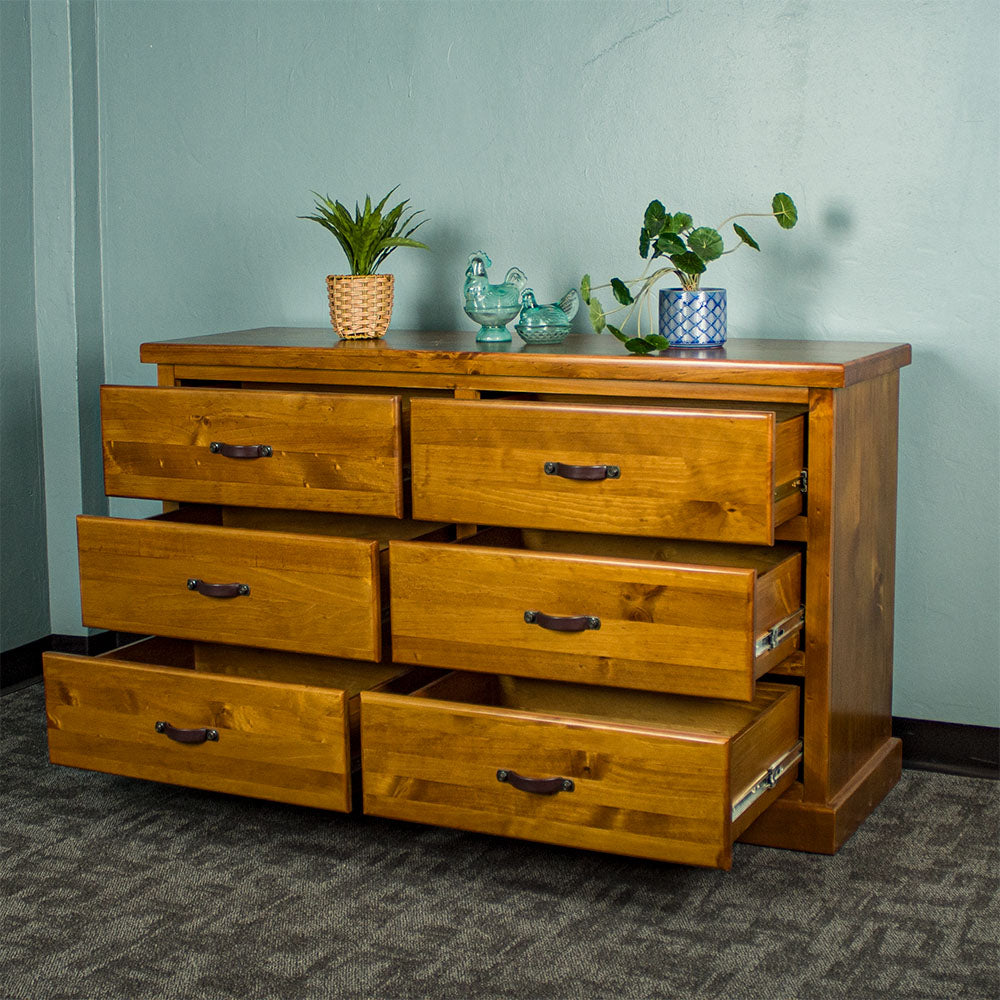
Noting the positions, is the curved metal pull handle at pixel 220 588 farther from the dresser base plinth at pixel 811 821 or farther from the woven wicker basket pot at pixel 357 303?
the dresser base plinth at pixel 811 821

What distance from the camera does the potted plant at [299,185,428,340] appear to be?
2.22 m

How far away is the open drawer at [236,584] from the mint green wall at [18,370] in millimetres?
697

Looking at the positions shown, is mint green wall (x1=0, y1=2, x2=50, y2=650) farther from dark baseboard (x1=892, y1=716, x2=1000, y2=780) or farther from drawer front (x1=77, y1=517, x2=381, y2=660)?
dark baseboard (x1=892, y1=716, x2=1000, y2=780)

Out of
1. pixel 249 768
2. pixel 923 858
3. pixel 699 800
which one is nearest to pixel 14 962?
pixel 249 768

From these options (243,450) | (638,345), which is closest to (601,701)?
(638,345)

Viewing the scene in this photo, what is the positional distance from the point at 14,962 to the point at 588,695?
922 millimetres

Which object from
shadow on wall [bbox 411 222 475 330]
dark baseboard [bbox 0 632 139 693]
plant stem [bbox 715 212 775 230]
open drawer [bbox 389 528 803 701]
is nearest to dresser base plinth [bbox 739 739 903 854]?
open drawer [bbox 389 528 803 701]

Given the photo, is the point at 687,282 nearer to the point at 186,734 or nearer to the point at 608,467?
the point at 608,467

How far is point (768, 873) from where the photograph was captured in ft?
6.15

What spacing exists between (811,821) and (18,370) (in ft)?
5.97

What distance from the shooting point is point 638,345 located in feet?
6.30

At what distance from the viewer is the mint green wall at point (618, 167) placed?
7.00ft

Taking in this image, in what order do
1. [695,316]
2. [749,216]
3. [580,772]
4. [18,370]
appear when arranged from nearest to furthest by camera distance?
[580,772]
[695,316]
[749,216]
[18,370]

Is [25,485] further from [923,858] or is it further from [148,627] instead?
[923,858]
